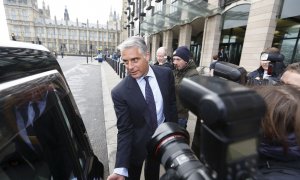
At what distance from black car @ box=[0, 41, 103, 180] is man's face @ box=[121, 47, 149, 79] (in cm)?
63

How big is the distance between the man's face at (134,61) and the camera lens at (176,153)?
96 cm

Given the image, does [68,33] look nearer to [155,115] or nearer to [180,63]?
[180,63]

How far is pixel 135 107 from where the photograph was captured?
1.72m

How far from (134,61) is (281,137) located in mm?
1295

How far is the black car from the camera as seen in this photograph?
34.6 inches

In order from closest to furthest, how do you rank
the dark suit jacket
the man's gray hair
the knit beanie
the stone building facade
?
1. the dark suit jacket
2. the man's gray hair
3. the knit beanie
4. the stone building facade

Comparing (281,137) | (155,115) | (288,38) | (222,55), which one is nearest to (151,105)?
(155,115)

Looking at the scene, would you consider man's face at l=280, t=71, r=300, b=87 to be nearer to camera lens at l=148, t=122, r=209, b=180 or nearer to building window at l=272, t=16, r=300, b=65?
camera lens at l=148, t=122, r=209, b=180

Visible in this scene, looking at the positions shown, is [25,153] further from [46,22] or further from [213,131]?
[46,22]

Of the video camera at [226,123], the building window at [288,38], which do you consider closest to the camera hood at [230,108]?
the video camera at [226,123]

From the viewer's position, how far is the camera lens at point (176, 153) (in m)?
0.64

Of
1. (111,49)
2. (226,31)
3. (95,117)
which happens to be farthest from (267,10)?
(111,49)

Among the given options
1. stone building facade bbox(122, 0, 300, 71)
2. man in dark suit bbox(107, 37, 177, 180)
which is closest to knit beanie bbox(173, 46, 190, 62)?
man in dark suit bbox(107, 37, 177, 180)

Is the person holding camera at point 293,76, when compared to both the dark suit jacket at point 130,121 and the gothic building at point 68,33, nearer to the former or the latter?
the dark suit jacket at point 130,121
